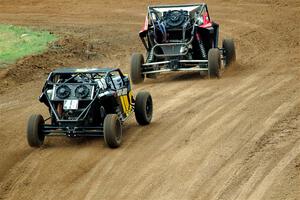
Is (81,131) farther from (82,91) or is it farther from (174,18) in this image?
(174,18)

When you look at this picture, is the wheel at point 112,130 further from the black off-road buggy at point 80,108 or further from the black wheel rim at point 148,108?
the black wheel rim at point 148,108

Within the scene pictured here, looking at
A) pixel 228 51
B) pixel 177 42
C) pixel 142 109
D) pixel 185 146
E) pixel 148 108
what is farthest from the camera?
pixel 228 51

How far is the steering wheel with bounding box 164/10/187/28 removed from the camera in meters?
17.2

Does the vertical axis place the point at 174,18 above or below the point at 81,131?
above

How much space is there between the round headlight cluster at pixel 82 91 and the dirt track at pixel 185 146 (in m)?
0.81

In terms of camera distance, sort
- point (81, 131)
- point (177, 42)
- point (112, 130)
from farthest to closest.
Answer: point (177, 42), point (81, 131), point (112, 130)

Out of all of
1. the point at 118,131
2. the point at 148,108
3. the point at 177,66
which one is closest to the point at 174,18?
the point at 177,66

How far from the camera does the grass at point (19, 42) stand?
1980cm

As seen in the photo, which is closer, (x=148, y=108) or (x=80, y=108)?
(x=80, y=108)

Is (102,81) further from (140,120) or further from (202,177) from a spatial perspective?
(202,177)

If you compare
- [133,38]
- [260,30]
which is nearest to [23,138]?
[133,38]

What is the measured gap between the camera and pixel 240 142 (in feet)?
36.2

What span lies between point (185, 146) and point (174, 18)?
22.2ft

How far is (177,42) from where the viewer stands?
17234 mm
